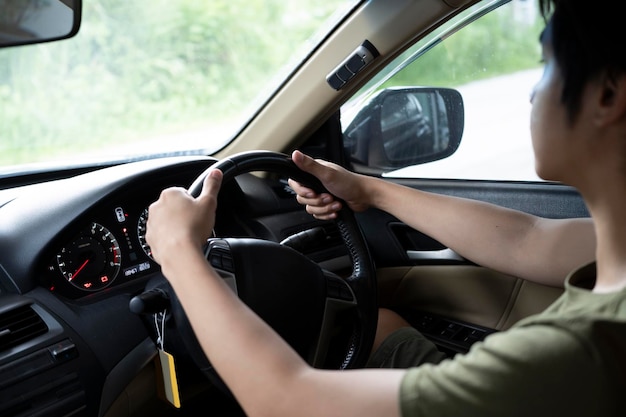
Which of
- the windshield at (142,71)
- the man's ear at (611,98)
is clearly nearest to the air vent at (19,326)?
the man's ear at (611,98)

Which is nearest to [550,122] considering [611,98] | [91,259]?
[611,98]

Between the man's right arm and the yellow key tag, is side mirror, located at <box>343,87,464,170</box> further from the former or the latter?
the yellow key tag

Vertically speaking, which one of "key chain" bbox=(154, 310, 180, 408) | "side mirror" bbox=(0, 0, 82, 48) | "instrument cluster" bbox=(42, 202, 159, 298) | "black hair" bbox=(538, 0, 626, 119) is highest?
"side mirror" bbox=(0, 0, 82, 48)

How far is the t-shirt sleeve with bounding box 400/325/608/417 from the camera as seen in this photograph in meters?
1.00

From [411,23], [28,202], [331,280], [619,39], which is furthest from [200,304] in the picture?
[411,23]

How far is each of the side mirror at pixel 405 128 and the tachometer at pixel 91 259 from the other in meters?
1.08

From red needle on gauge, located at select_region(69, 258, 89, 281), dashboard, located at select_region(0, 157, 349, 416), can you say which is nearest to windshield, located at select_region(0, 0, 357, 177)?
dashboard, located at select_region(0, 157, 349, 416)

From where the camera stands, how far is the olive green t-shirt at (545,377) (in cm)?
100

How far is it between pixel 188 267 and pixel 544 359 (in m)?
0.57

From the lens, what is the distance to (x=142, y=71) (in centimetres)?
761

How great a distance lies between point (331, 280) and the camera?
1743 millimetres

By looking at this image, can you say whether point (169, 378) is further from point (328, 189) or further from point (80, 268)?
point (328, 189)

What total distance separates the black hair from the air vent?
4.21 ft

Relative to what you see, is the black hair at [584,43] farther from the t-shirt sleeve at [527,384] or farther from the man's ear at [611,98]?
the t-shirt sleeve at [527,384]
